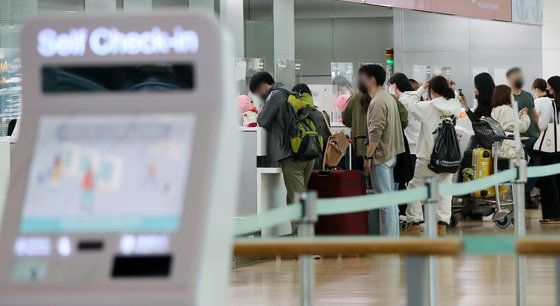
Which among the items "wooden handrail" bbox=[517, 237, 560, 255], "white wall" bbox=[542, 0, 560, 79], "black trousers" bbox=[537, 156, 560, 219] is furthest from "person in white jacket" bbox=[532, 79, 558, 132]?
"wooden handrail" bbox=[517, 237, 560, 255]

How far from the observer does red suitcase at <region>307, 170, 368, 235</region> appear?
8.27 meters

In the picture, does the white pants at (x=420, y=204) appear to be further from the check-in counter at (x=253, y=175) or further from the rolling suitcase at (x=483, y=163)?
the check-in counter at (x=253, y=175)

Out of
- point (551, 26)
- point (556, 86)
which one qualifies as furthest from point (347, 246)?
point (551, 26)

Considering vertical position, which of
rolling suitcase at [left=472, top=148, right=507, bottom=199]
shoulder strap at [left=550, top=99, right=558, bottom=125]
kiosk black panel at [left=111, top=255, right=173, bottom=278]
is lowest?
rolling suitcase at [left=472, top=148, right=507, bottom=199]

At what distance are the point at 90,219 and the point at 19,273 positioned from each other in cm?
14

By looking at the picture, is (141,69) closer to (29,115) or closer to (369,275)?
(29,115)

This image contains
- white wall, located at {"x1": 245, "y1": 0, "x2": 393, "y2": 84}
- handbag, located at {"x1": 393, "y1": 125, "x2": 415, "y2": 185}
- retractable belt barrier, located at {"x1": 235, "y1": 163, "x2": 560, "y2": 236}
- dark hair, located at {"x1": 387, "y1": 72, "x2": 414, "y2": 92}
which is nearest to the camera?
retractable belt barrier, located at {"x1": 235, "y1": 163, "x2": 560, "y2": 236}

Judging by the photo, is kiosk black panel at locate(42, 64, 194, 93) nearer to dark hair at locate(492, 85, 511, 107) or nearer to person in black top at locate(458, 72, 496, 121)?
person in black top at locate(458, 72, 496, 121)

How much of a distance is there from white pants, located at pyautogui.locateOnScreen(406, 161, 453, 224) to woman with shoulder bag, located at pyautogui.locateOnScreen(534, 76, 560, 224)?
154 cm

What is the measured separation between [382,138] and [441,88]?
130 centimetres

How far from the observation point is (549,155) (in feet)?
35.1

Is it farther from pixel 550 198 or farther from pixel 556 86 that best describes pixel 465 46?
pixel 550 198

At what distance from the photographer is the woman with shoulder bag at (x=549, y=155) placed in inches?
416

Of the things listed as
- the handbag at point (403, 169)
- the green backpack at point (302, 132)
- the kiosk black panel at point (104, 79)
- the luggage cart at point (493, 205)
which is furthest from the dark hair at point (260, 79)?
the kiosk black panel at point (104, 79)
